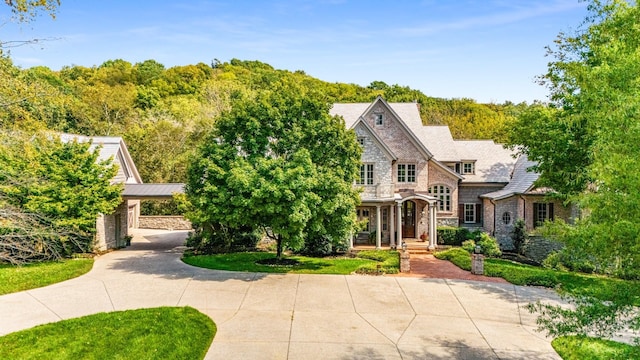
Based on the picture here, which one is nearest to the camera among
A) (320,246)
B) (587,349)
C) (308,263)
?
(587,349)

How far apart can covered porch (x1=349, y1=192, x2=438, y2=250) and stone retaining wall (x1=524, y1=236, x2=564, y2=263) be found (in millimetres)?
5614

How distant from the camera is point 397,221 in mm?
25312

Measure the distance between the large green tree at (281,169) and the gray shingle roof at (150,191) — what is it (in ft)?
18.2

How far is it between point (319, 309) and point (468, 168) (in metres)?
21.0

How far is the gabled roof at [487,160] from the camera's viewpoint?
97.0ft

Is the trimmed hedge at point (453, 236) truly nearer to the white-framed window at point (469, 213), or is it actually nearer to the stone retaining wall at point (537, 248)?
the white-framed window at point (469, 213)

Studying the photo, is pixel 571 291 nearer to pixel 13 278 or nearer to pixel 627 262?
pixel 627 262

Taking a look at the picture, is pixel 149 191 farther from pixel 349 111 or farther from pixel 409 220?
pixel 409 220

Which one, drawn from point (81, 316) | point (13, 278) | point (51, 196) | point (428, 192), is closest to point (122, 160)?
point (51, 196)

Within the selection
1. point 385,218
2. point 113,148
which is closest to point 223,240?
point 113,148

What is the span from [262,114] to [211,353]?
10.8 m

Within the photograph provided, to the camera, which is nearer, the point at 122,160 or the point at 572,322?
the point at 572,322

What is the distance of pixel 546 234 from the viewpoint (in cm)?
750

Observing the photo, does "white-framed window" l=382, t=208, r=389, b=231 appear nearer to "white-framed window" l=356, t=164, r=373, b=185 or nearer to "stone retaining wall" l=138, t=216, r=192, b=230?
"white-framed window" l=356, t=164, r=373, b=185
